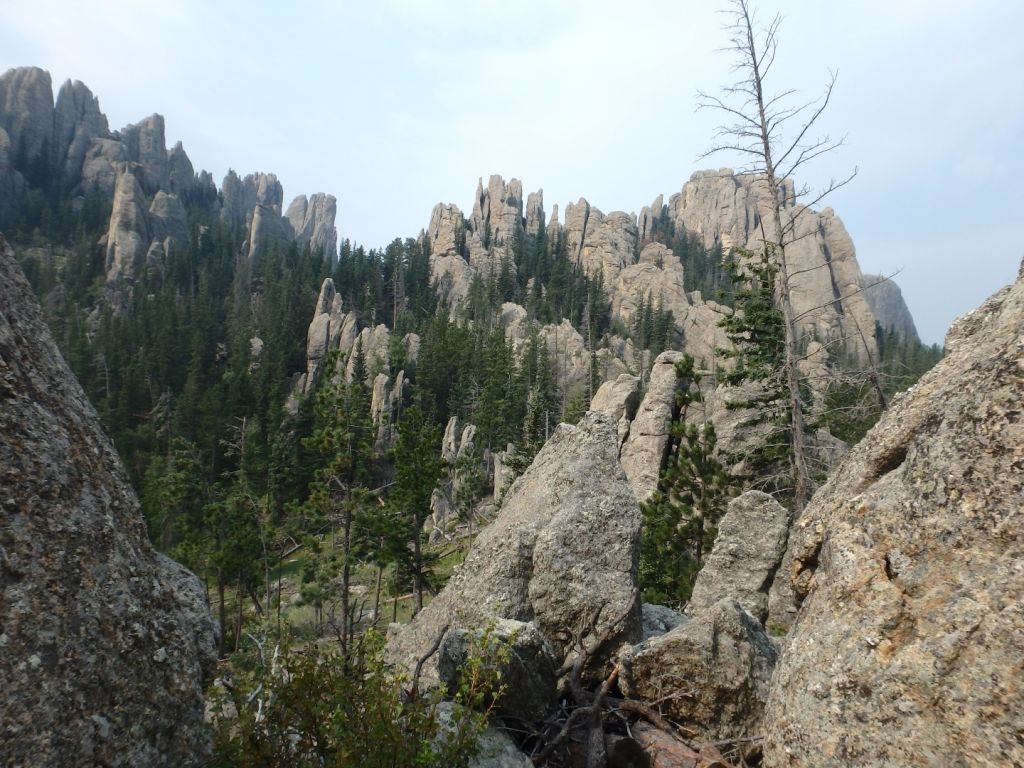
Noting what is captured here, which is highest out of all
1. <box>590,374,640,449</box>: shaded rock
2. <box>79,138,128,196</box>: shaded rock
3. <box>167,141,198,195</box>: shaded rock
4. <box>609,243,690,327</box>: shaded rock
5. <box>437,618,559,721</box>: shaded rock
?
<box>167,141,198,195</box>: shaded rock

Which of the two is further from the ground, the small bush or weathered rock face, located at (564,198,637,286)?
weathered rock face, located at (564,198,637,286)

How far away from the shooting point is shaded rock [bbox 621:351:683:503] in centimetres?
2936

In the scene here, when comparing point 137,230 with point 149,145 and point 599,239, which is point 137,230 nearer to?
point 149,145

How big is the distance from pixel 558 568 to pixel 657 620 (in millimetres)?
2369

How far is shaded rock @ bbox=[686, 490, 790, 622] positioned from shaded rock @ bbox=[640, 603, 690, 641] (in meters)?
3.02

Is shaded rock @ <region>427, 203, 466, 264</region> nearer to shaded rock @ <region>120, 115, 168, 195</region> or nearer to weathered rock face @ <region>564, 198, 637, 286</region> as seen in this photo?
weathered rock face @ <region>564, 198, 637, 286</region>

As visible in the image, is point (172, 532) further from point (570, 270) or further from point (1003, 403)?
point (570, 270)

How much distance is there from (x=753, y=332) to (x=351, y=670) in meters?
20.5

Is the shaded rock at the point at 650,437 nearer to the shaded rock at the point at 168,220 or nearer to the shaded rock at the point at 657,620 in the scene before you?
the shaded rock at the point at 657,620

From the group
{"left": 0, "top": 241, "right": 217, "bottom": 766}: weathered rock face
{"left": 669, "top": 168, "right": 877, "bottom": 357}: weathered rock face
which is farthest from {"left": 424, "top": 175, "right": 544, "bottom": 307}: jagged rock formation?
{"left": 0, "top": 241, "right": 217, "bottom": 766}: weathered rock face

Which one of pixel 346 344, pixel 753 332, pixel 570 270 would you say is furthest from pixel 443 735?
pixel 570 270

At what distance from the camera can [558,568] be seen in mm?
7102

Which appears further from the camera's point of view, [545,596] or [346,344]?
[346,344]

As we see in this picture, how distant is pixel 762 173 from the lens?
13.6 m
